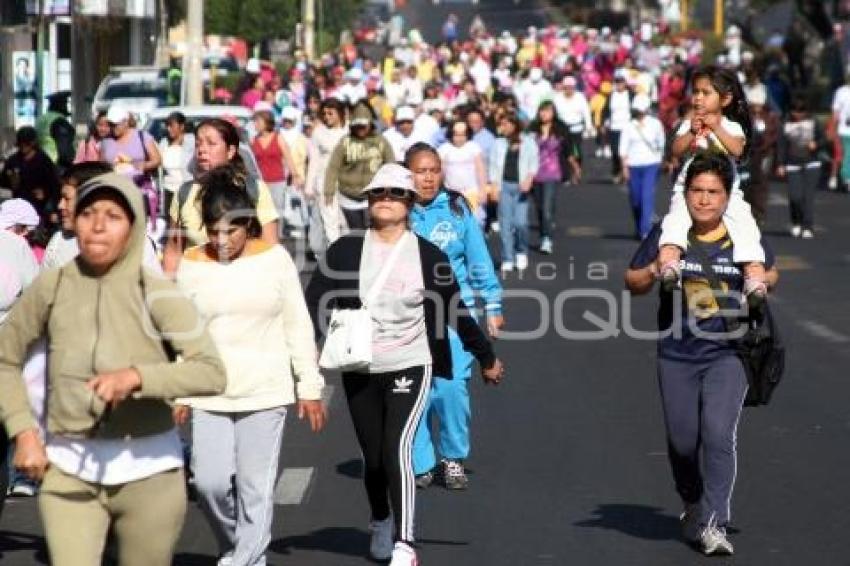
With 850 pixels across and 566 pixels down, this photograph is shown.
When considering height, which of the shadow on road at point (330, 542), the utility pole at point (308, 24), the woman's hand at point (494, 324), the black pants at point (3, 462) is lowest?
the shadow on road at point (330, 542)

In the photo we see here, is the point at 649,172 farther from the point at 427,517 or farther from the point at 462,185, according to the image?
the point at 427,517

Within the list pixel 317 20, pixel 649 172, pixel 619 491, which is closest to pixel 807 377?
pixel 619 491

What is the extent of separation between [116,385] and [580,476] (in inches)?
217

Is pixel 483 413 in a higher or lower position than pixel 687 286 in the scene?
lower

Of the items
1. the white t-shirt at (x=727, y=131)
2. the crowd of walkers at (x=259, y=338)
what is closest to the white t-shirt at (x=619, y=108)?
the crowd of walkers at (x=259, y=338)

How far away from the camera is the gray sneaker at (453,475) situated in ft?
38.7

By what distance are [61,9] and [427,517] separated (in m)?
20.3

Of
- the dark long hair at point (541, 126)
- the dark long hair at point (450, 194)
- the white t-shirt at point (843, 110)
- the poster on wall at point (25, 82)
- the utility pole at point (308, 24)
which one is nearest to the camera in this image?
the dark long hair at point (450, 194)

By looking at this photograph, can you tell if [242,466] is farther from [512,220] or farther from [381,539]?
[512,220]

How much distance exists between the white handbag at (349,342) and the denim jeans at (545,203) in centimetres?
1655

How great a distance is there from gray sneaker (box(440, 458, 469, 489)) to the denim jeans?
47.7 ft

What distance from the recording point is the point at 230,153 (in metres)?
11.9

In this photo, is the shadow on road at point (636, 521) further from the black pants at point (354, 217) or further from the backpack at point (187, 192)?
the black pants at point (354, 217)

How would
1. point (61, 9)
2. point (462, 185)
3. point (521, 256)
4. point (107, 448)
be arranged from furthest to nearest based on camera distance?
point (61, 9) → point (521, 256) → point (462, 185) → point (107, 448)
